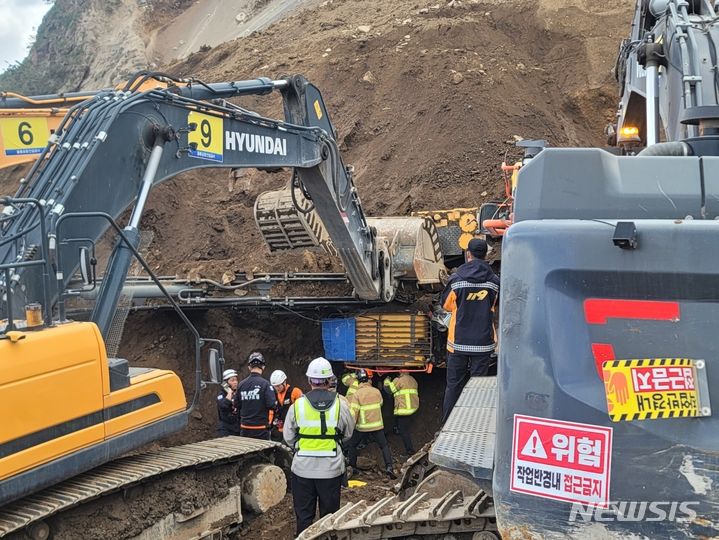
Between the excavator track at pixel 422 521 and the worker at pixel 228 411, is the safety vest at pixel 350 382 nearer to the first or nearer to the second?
the worker at pixel 228 411

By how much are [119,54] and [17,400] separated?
2552 centimetres

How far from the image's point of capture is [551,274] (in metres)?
2.47

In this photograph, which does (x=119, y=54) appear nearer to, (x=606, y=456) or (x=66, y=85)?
(x=66, y=85)

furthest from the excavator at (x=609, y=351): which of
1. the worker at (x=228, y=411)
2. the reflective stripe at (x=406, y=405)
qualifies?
the reflective stripe at (x=406, y=405)

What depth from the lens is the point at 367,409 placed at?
880cm

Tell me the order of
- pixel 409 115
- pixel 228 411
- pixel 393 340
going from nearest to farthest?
pixel 228 411
pixel 393 340
pixel 409 115

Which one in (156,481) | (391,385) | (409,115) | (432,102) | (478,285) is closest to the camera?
(156,481)

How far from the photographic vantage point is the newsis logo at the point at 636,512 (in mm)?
2309

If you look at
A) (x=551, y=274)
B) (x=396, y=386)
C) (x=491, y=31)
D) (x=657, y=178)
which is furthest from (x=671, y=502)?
(x=491, y=31)

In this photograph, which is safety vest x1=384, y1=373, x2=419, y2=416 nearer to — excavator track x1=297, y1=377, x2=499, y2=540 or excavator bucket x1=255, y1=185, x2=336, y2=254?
excavator bucket x1=255, y1=185, x2=336, y2=254

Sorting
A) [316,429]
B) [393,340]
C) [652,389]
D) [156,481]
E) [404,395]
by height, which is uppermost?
[652,389]

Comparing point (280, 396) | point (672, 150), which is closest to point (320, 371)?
point (280, 396)

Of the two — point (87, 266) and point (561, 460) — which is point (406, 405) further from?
point (561, 460)

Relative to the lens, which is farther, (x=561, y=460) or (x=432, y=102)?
(x=432, y=102)
